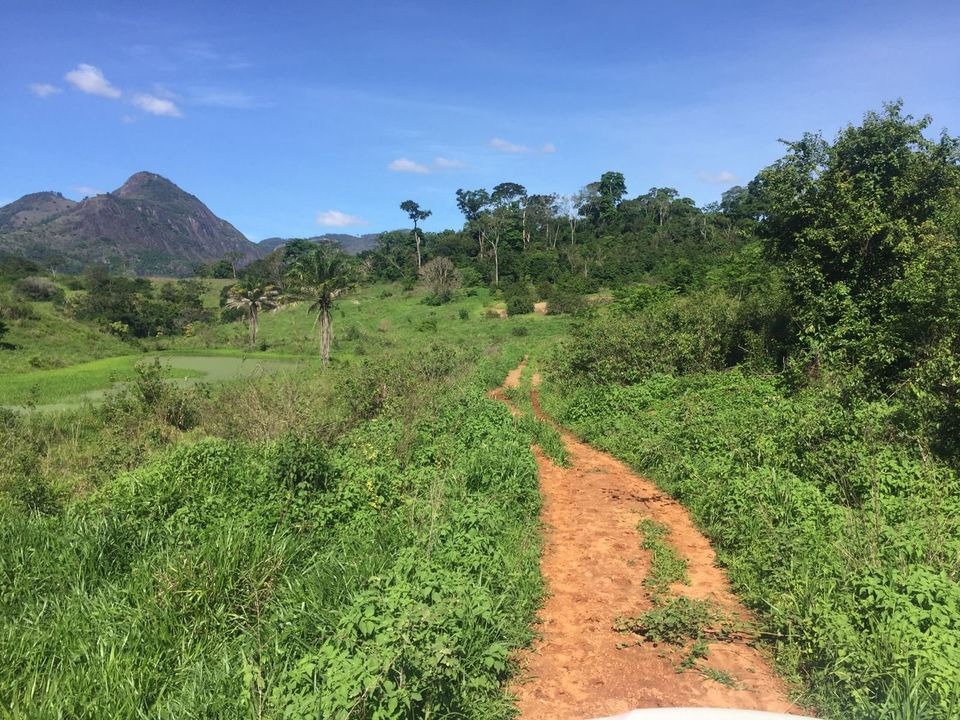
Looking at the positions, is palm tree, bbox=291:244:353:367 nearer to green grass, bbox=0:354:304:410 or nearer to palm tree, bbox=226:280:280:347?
green grass, bbox=0:354:304:410

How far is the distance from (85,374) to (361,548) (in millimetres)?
29986

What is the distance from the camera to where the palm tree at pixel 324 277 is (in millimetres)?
29422

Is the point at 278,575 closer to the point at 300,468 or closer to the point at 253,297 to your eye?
the point at 300,468

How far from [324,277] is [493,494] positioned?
82.5 ft

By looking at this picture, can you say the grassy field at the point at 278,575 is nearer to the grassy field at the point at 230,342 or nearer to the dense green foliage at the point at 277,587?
the dense green foliage at the point at 277,587

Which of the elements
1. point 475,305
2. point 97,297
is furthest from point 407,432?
point 97,297

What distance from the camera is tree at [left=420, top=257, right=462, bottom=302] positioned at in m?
55.0

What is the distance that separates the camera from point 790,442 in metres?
7.41

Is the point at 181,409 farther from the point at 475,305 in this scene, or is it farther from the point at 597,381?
the point at 475,305

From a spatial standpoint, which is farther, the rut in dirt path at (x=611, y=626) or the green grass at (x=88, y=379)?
the green grass at (x=88, y=379)

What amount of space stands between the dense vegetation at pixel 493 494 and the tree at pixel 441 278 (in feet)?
120

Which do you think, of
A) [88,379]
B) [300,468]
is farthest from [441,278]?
[300,468]

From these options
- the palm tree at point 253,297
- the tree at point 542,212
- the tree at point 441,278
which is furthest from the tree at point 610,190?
the palm tree at point 253,297

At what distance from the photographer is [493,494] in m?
6.72
